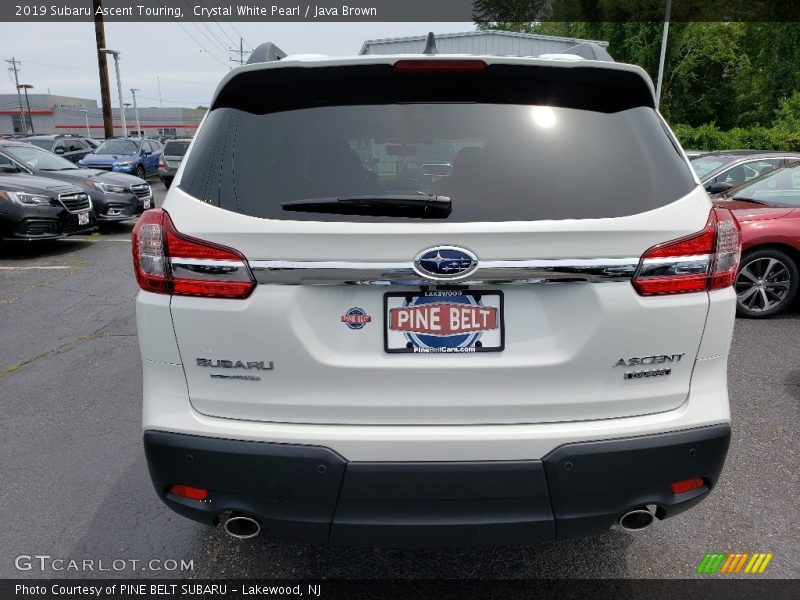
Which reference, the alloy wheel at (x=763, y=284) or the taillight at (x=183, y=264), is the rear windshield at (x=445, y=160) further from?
the alloy wheel at (x=763, y=284)

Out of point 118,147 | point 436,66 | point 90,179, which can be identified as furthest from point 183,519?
point 118,147

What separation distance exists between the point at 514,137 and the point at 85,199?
9.76 m

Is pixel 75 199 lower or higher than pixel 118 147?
higher

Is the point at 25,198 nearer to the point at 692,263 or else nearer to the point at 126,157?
the point at 692,263

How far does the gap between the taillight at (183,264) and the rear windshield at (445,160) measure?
143mm

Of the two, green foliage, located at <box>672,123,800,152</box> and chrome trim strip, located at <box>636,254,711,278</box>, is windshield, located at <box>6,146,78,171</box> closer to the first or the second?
chrome trim strip, located at <box>636,254,711,278</box>

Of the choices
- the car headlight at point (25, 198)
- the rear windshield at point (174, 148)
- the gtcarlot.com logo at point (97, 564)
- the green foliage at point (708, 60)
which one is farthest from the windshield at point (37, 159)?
the green foliage at point (708, 60)

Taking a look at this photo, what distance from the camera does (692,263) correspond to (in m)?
1.79

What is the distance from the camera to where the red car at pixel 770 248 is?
579cm

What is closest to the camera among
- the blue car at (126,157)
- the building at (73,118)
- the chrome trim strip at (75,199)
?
the chrome trim strip at (75,199)

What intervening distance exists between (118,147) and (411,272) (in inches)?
803

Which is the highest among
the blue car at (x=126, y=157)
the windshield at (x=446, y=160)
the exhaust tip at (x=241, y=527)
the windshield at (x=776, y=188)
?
the windshield at (x=446, y=160)

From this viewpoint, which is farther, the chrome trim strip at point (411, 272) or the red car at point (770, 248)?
the red car at point (770, 248)

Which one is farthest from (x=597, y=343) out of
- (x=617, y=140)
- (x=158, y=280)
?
(x=158, y=280)
